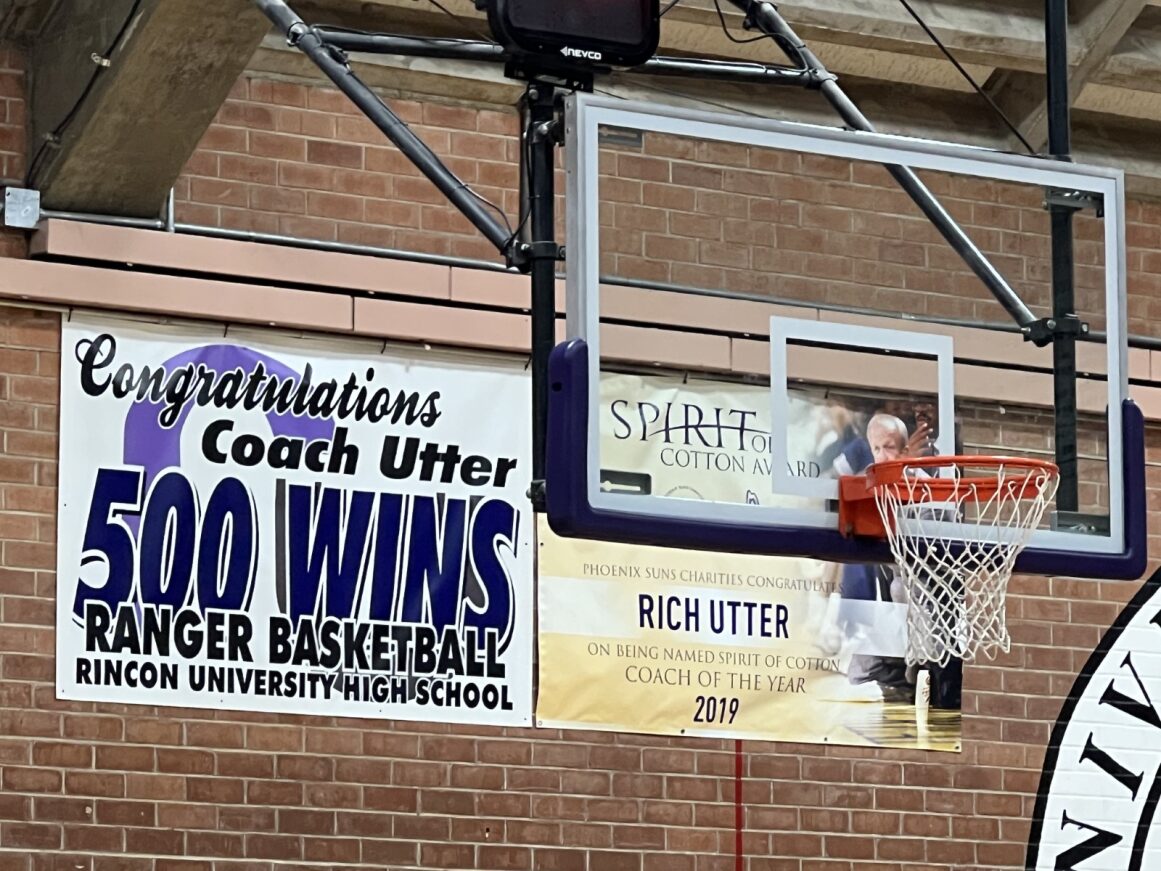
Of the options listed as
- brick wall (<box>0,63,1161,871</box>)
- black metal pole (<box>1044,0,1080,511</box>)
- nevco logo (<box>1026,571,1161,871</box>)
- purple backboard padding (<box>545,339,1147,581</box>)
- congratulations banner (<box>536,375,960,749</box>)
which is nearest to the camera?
purple backboard padding (<box>545,339,1147,581</box>)

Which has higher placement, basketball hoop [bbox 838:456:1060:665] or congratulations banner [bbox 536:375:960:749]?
basketball hoop [bbox 838:456:1060:665]

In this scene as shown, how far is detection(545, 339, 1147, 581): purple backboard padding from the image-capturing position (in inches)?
192

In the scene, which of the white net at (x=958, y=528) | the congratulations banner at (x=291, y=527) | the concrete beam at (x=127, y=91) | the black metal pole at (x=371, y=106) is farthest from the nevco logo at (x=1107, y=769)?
the concrete beam at (x=127, y=91)

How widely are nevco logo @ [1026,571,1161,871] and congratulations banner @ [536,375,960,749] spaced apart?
50 cm

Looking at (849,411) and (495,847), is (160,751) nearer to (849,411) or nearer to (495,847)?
(495,847)

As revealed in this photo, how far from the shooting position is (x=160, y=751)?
683 cm

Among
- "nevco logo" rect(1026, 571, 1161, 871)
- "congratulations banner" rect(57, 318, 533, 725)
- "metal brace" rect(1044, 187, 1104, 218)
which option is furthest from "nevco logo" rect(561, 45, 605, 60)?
"nevco logo" rect(1026, 571, 1161, 871)

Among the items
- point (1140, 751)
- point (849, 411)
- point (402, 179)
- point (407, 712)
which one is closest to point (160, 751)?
point (407, 712)

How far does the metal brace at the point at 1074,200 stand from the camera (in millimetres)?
5684

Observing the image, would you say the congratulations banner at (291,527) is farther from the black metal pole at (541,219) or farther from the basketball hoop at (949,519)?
the basketball hoop at (949,519)

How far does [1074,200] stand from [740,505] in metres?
1.32

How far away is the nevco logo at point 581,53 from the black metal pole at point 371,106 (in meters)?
0.91

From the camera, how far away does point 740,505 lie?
16.9ft

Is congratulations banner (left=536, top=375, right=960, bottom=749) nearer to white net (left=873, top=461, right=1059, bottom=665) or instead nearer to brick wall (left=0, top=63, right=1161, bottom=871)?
brick wall (left=0, top=63, right=1161, bottom=871)
